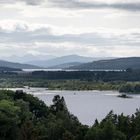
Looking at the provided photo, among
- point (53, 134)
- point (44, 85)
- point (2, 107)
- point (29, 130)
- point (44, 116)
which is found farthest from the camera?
point (44, 85)

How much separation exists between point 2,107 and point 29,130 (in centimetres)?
1388

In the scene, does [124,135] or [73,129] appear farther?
[73,129]

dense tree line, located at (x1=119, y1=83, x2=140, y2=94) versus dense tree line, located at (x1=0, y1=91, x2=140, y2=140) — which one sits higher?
dense tree line, located at (x1=119, y1=83, x2=140, y2=94)

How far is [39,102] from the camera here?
197 feet

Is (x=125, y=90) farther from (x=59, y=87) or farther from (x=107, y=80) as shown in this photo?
(x=107, y=80)

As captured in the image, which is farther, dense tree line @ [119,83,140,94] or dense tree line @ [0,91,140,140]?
dense tree line @ [119,83,140,94]

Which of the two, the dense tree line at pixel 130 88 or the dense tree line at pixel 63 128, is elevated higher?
the dense tree line at pixel 130 88

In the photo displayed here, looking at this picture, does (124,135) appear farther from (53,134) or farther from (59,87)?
(59,87)

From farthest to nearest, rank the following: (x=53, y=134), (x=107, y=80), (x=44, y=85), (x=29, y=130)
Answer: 1. (x=107, y=80)
2. (x=44, y=85)
3. (x=53, y=134)
4. (x=29, y=130)

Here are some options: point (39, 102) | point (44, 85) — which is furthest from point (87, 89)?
point (39, 102)

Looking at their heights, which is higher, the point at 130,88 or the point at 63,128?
the point at 130,88

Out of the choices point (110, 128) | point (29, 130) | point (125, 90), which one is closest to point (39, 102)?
point (110, 128)

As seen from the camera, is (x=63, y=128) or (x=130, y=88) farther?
(x=130, y=88)

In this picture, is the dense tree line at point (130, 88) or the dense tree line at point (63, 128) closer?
the dense tree line at point (63, 128)
